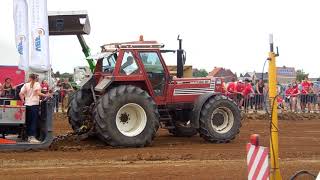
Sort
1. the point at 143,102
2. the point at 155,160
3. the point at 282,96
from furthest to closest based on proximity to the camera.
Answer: the point at 282,96 < the point at 143,102 < the point at 155,160

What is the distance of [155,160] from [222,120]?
10.7 feet

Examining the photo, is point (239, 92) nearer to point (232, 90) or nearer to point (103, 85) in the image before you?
point (232, 90)

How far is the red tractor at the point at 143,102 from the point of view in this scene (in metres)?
11.6

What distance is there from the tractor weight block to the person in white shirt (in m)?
2.72

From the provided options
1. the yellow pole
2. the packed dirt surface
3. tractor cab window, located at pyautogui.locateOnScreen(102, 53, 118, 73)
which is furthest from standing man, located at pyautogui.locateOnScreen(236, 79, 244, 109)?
the yellow pole

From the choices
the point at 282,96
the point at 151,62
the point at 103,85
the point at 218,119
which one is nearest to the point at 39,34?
the point at 103,85

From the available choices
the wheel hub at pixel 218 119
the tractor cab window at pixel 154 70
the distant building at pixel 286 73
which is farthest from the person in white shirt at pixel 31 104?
the distant building at pixel 286 73

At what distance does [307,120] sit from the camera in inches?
784

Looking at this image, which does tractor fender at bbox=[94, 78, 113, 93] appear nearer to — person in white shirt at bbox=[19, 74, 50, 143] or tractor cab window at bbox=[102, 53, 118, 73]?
tractor cab window at bbox=[102, 53, 118, 73]

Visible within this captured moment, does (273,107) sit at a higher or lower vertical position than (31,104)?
higher

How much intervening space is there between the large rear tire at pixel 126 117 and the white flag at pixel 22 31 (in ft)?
11.0

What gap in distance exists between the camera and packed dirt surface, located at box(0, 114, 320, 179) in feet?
27.9

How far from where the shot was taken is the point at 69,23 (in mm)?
13664

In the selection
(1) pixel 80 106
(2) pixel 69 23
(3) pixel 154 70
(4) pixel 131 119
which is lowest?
(4) pixel 131 119
